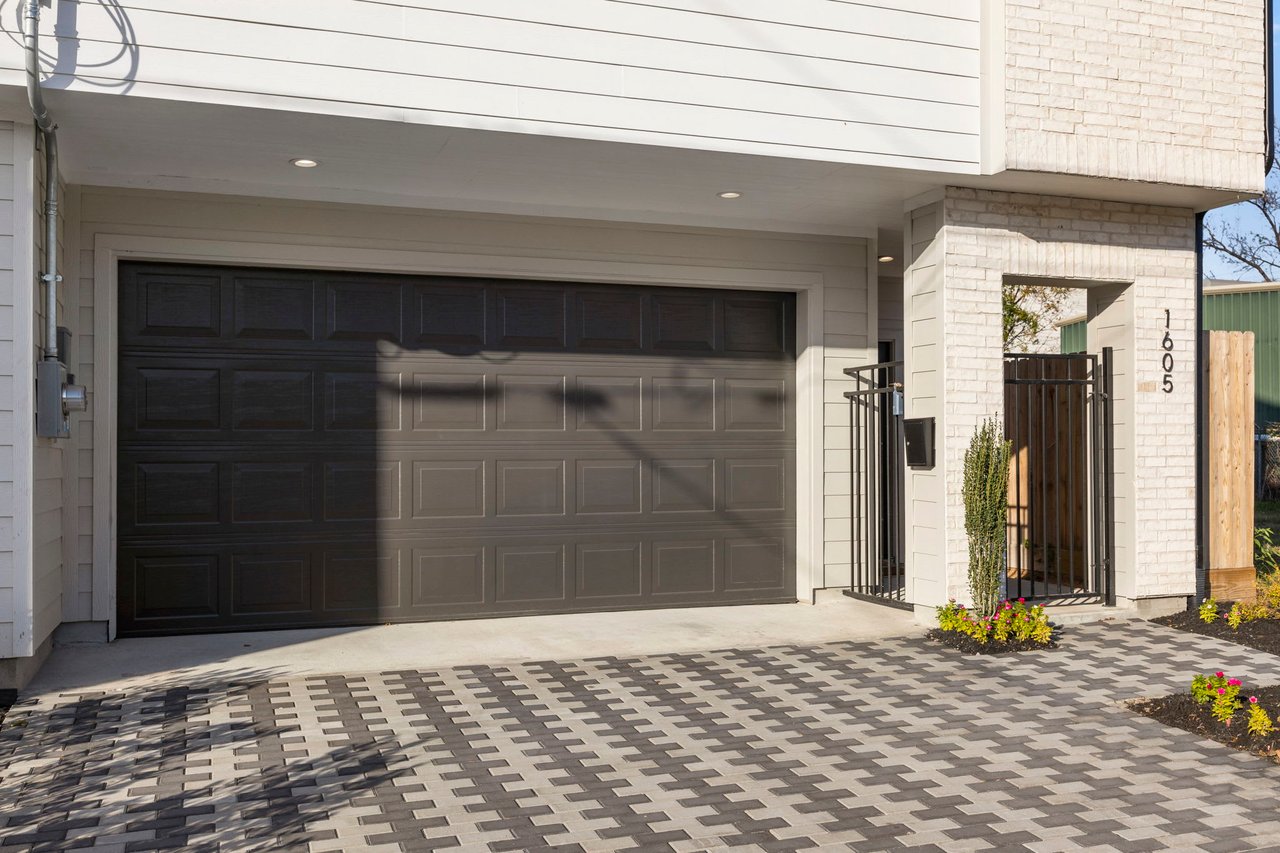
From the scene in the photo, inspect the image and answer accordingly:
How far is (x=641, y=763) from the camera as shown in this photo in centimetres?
456

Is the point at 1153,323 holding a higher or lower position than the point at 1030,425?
higher

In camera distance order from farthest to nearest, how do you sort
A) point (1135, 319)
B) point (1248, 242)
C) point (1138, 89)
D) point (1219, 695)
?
point (1248, 242), point (1135, 319), point (1138, 89), point (1219, 695)

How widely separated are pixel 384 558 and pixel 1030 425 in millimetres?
4625

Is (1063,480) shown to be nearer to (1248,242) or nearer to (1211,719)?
(1211,719)

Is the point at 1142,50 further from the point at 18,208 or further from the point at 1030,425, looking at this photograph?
the point at 18,208

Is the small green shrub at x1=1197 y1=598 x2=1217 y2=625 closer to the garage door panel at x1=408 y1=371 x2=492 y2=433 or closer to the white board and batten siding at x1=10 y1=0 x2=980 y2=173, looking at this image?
the white board and batten siding at x1=10 y1=0 x2=980 y2=173

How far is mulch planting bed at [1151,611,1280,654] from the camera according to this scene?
6.90 metres

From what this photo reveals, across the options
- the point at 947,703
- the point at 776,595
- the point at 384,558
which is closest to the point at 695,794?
the point at 947,703

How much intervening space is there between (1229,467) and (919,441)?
266 centimetres

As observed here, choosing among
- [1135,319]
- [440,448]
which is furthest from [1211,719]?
[440,448]

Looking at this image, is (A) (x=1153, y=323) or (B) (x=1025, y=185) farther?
(A) (x=1153, y=323)

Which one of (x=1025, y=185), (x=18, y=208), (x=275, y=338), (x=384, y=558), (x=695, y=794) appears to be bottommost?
(x=695, y=794)

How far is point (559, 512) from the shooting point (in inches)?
312

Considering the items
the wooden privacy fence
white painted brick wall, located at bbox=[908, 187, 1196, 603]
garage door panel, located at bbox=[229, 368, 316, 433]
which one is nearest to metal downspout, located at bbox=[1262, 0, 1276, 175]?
white painted brick wall, located at bbox=[908, 187, 1196, 603]
